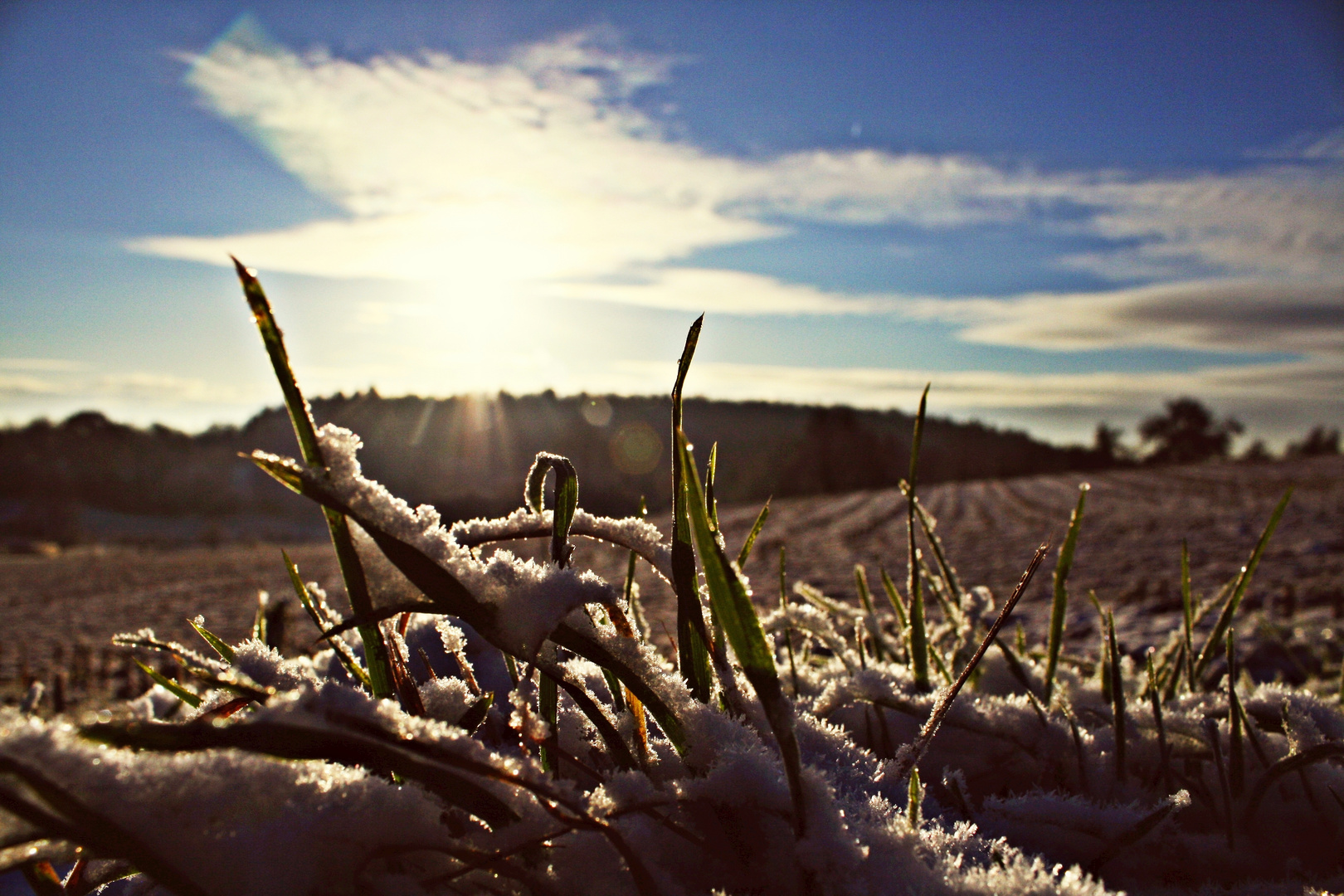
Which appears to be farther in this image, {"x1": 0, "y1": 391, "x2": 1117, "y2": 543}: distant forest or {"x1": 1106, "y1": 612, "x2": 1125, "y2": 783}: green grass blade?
{"x1": 0, "y1": 391, "x2": 1117, "y2": 543}: distant forest

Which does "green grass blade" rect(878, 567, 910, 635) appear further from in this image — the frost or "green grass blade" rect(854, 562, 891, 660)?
the frost

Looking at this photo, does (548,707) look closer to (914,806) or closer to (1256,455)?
(914,806)

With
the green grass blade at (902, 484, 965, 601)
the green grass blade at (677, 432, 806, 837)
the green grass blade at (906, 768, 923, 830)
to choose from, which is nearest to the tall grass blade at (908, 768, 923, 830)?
the green grass blade at (906, 768, 923, 830)

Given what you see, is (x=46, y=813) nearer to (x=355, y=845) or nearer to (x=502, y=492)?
(x=355, y=845)

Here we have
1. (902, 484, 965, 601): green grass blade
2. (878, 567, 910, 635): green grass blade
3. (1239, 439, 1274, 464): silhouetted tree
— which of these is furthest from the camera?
(1239, 439, 1274, 464): silhouetted tree

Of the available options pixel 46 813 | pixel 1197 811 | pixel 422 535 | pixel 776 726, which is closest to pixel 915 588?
pixel 1197 811

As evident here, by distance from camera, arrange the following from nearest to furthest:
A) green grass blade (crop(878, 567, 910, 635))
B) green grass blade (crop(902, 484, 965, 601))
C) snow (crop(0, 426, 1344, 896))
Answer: snow (crop(0, 426, 1344, 896))
green grass blade (crop(902, 484, 965, 601))
green grass blade (crop(878, 567, 910, 635))
